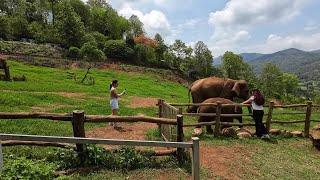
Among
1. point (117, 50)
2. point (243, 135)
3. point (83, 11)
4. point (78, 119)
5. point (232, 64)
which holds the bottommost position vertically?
point (243, 135)

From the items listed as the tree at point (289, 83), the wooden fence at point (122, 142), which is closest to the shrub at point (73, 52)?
the wooden fence at point (122, 142)

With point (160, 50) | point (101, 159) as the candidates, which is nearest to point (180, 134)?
point (101, 159)

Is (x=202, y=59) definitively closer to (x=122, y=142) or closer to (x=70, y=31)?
(x=70, y=31)

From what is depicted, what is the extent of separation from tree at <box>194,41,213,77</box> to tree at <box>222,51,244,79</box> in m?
6.10

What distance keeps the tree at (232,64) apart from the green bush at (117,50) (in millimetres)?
25186

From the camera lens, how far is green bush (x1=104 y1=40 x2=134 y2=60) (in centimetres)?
7519

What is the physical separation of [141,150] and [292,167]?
18.5 feet

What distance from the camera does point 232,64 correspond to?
299 feet

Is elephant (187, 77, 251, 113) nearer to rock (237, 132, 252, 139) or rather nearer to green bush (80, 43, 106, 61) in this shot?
rock (237, 132, 252, 139)

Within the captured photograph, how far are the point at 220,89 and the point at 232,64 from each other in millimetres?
65383

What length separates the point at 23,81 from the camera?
33000mm

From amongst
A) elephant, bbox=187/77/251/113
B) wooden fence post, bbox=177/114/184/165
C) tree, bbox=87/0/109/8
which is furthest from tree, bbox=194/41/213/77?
wooden fence post, bbox=177/114/184/165

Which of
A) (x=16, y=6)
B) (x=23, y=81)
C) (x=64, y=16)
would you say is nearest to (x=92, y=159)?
(x=23, y=81)

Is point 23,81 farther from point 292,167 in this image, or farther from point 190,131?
point 292,167
